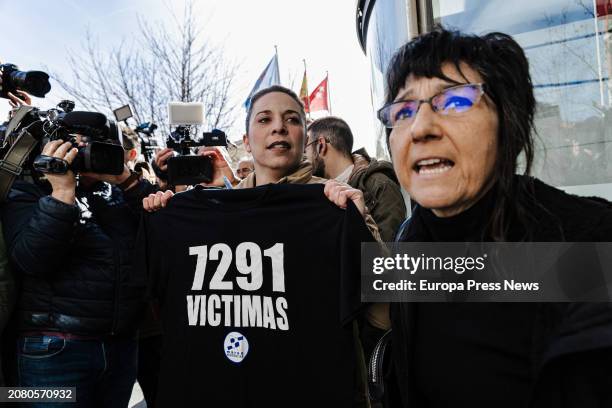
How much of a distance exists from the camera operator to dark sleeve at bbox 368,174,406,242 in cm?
147

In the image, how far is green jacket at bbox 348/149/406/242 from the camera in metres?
2.64

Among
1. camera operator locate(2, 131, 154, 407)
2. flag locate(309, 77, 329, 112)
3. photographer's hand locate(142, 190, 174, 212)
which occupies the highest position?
flag locate(309, 77, 329, 112)

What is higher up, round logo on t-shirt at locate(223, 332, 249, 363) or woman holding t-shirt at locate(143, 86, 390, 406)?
woman holding t-shirt at locate(143, 86, 390, 406)

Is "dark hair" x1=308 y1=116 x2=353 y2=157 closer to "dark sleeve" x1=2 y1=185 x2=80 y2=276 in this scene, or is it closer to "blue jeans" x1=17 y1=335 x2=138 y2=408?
"dark sleeve" x1=2 y1=185 x2=80 y2=276

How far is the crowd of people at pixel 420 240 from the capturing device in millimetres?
925

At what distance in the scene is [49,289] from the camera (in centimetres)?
191

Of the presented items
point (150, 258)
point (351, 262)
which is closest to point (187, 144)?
point (150, 258)

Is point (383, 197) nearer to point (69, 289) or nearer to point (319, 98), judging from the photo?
point (69, 289)

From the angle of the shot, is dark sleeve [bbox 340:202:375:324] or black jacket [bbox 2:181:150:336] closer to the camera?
dark sleeve [bbox 340:202:375:324]

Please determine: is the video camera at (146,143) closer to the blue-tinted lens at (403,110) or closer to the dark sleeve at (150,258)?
the dark sleeve at (150,258)

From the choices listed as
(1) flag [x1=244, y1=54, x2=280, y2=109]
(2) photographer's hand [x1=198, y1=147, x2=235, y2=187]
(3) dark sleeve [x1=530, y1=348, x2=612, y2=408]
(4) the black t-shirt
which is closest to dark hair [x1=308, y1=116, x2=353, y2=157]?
(2) photographer's hand [x1=198, y1=147, x2=235, y2=187]

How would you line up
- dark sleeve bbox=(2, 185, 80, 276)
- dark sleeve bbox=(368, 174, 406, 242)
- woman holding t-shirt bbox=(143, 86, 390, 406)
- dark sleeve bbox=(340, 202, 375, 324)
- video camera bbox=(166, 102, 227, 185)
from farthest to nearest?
1. dark sleeve bbox=(368, 174, 406, 242)
2. video camera bbox=(166, 102, 227, 185)
3. woman holding t-shirt bbox=(143, 86, 390, 406)
4. dark sleeve bbox=(2, 185, 80, 276)
5. dark sleeve bbox=(340, 202, 375, 324)

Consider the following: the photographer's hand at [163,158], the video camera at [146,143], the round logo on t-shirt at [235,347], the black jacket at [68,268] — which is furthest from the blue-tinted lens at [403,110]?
the video camera at [146,143]

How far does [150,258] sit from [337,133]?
6.52 feet
